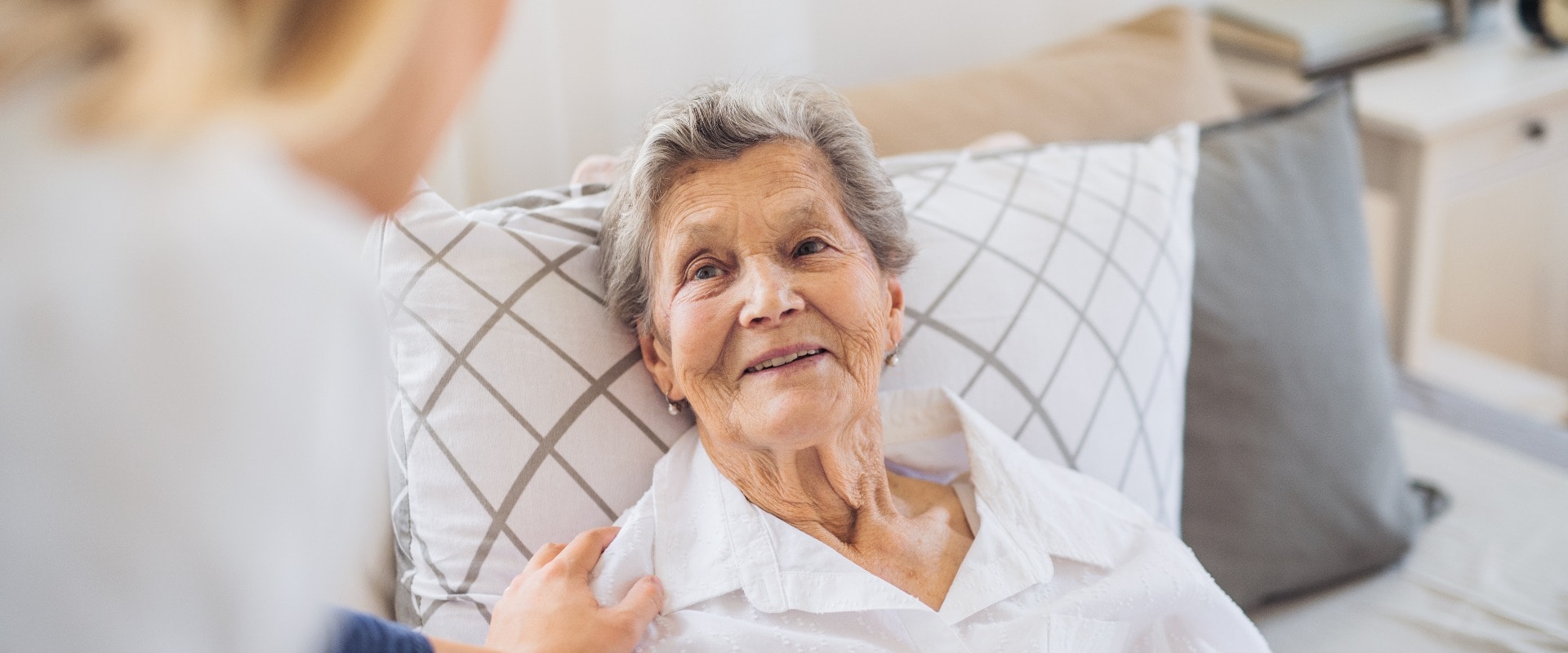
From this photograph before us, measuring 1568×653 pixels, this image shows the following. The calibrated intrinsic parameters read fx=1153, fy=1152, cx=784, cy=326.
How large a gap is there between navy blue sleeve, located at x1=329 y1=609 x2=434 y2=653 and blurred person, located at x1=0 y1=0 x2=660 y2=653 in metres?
0.31

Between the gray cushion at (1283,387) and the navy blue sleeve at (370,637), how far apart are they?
1.18m

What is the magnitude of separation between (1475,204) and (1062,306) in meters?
1.72

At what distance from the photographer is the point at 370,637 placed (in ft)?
2.95

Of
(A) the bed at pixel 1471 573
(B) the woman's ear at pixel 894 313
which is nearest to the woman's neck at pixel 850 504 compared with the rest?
(B) the woman's ear at pixel 894 313

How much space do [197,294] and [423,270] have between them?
2.65 ft

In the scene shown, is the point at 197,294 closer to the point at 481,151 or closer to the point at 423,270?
Answer: the point at 423,270

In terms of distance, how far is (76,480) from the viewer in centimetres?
53

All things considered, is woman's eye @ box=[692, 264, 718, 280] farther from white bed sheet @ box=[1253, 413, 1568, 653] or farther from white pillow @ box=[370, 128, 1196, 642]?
white bed sheet @ box=[1253, 413, 1568, 653]

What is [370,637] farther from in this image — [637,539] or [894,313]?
[894,313]

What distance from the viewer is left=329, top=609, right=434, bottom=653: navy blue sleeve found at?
0.89 meters

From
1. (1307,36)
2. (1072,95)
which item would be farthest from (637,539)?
(1307,36)

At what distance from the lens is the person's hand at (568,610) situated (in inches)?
42.6

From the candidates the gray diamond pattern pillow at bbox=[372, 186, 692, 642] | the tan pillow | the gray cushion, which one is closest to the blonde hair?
the gray diamond pattern pillow at bbox=[372, 186, 692, 642]

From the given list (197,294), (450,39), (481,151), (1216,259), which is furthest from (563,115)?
(197,294)
